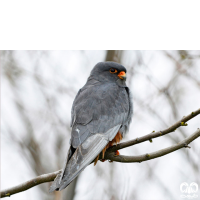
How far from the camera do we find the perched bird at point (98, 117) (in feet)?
12.7

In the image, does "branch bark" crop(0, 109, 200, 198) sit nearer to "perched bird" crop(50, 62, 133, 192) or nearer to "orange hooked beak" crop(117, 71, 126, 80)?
"perched bird" crop(50, 62, 133, 192)

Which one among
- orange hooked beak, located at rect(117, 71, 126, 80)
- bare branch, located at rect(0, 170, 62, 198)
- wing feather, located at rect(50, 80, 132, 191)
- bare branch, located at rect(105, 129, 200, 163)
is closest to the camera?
bare branch, located at rect(0, 170, 62, 198)

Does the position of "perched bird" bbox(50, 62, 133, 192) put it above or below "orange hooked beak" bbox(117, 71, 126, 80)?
below

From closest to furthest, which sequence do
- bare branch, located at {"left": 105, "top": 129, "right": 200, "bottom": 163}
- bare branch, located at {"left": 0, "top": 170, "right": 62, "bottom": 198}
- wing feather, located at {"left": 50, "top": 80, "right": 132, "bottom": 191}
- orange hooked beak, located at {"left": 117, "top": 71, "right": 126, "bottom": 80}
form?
bare branch, located at {"left": 0, "top": 170, "right": 62, "bottom": 198} → bare branch, located at {"left": 105, "top": 129, "right": 200, "bottom": 163} → wing feather, located at {"left": 50, "top": 80, "right": 132, "bottom": 191} → orange hooked beak, located at {"left": 117, "top": 71, "right": 126, "bottom": 80}

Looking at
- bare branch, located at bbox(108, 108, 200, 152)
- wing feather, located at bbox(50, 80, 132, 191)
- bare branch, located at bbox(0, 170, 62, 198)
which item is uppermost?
bare branch, located at bbox(108, 108, 200, 152)

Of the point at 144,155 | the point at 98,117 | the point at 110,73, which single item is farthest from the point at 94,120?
the point at 110,73

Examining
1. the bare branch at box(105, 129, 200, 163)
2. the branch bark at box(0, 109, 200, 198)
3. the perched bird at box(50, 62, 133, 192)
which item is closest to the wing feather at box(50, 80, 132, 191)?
the perched bird at box(50, 62, 133, 192)

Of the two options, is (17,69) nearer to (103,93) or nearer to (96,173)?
(96,173)

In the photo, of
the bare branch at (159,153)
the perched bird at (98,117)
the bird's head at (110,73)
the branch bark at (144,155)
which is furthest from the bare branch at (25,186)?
the bird's head at (110,73)

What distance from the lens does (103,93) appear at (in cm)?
480

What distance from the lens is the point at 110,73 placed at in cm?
536

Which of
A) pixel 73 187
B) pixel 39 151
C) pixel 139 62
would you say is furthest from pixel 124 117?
pixel 39 151

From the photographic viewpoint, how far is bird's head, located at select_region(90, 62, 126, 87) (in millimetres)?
5246

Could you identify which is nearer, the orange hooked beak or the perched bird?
the perched bird
